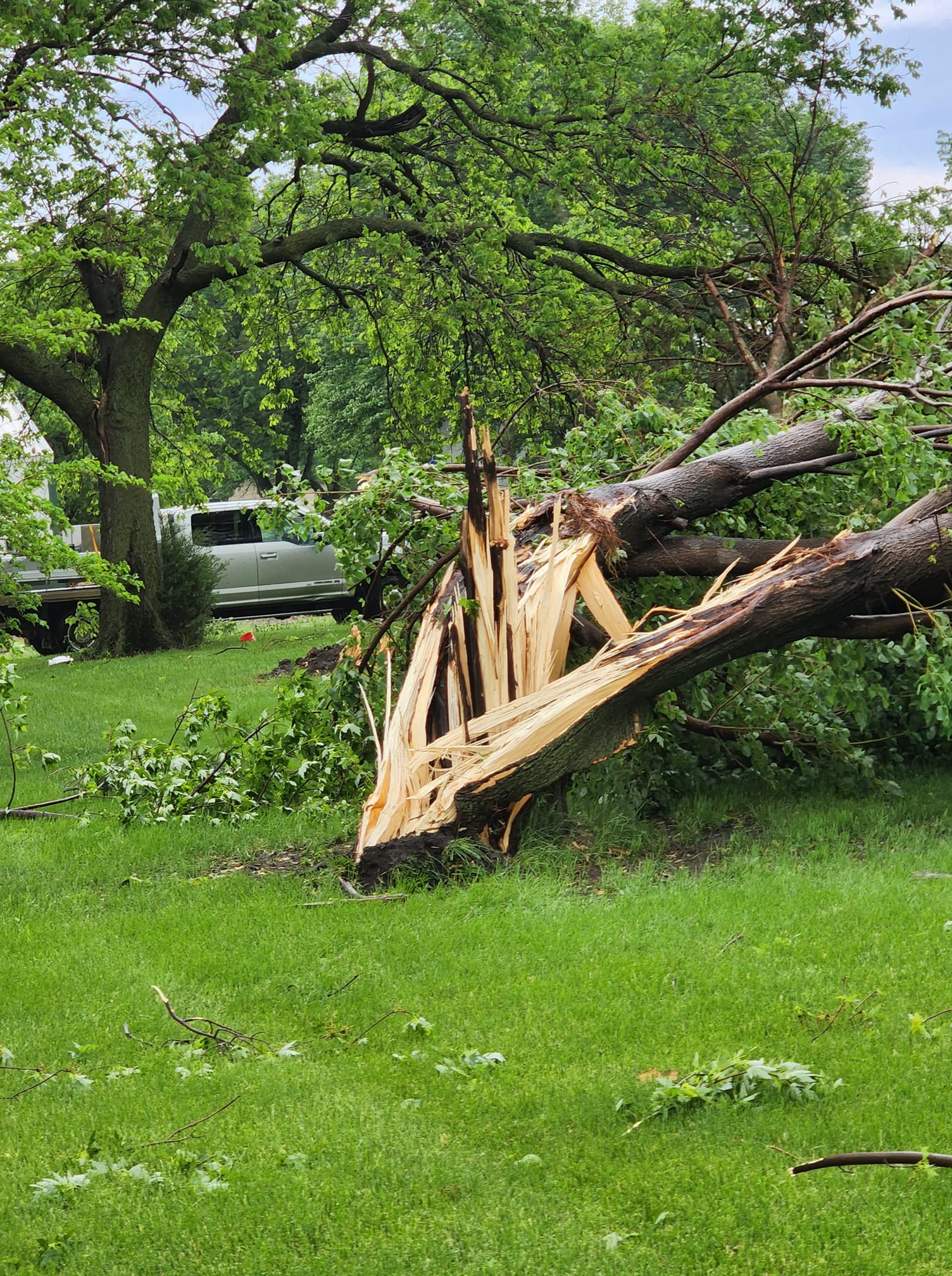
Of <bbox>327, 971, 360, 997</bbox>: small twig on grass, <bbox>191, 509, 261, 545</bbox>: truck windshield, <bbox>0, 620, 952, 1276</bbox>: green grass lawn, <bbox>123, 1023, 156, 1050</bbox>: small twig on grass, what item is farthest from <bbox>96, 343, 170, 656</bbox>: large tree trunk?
<bbox>123, 1023, 156, 1050</bbox>: small twig on grass

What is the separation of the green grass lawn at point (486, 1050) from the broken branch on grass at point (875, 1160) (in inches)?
1.8

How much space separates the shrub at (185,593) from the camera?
17609 millimetres

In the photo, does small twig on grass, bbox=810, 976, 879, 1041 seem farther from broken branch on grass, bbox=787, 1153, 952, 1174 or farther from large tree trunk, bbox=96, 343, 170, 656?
large tree trunk, bbox=96, 343, 170, 656

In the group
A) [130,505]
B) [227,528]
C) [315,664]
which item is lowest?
[315,664]

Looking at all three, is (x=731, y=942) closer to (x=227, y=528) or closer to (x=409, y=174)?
(x=409, y=174)

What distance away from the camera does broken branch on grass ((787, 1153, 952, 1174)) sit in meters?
2.87

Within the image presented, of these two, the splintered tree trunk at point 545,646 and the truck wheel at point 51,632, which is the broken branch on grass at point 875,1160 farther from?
the truck wheel at point 51,632

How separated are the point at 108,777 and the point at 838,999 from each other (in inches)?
192

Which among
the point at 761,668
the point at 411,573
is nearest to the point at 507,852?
the point at 761,668

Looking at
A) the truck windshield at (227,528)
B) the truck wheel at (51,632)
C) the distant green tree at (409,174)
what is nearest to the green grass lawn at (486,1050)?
the distant green tree at (409,174)

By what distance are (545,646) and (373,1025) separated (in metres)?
2.47

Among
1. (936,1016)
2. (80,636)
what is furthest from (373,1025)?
(80,636)

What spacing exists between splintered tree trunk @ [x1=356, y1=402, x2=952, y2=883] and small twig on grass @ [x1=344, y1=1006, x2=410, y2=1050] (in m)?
1.36

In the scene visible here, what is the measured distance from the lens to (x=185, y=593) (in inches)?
698
